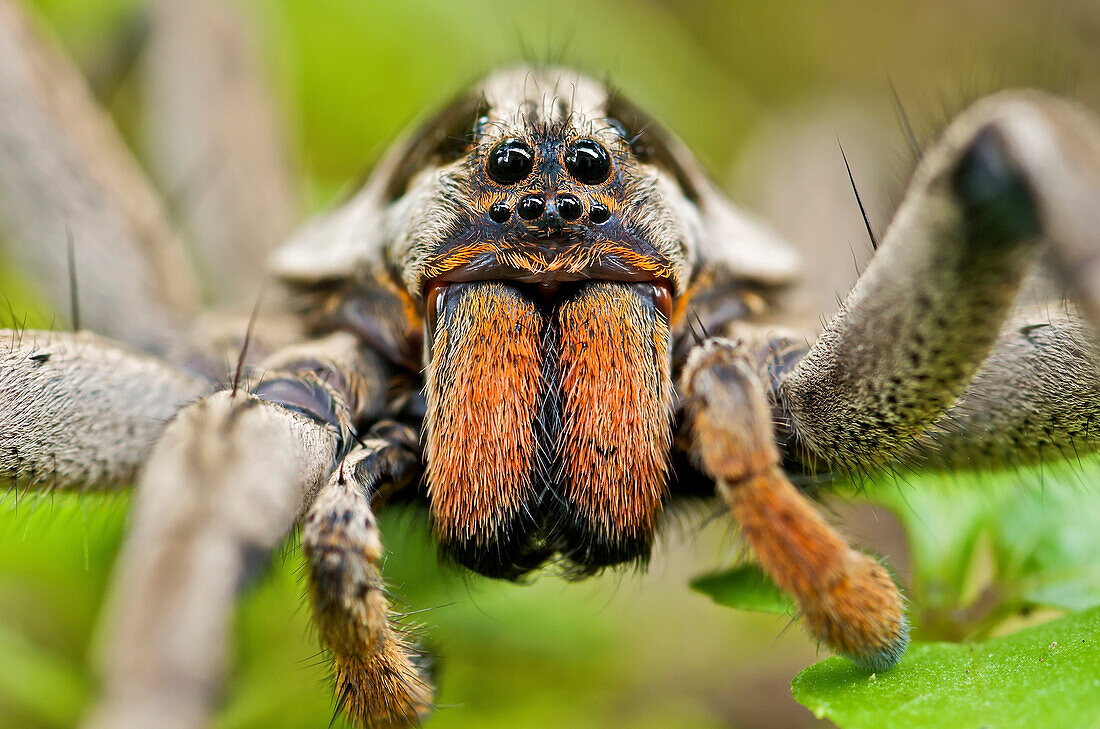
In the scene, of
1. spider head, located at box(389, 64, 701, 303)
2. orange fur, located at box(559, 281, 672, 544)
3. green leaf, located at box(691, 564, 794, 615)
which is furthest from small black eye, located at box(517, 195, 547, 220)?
green leaf, located at box(691, 564, 794, 615)

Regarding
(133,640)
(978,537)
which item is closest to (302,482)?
(133,640)

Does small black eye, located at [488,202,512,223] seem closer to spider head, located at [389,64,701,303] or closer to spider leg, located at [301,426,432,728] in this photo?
spider head, located at [389,64,701,303]

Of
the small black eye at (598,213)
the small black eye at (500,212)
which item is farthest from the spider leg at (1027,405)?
the small black eye at (500,212)

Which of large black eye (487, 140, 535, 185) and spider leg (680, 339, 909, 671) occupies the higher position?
large black eye (487, 140, 535, 185)

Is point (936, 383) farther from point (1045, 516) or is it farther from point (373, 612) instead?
point (373, 612)

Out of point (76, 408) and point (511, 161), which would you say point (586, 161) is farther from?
point (76, 408)

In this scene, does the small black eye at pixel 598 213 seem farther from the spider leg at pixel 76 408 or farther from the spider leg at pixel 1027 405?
the spider leg at pixel 76 408

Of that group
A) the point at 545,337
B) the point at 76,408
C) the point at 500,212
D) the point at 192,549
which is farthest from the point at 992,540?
the point at 76,408
